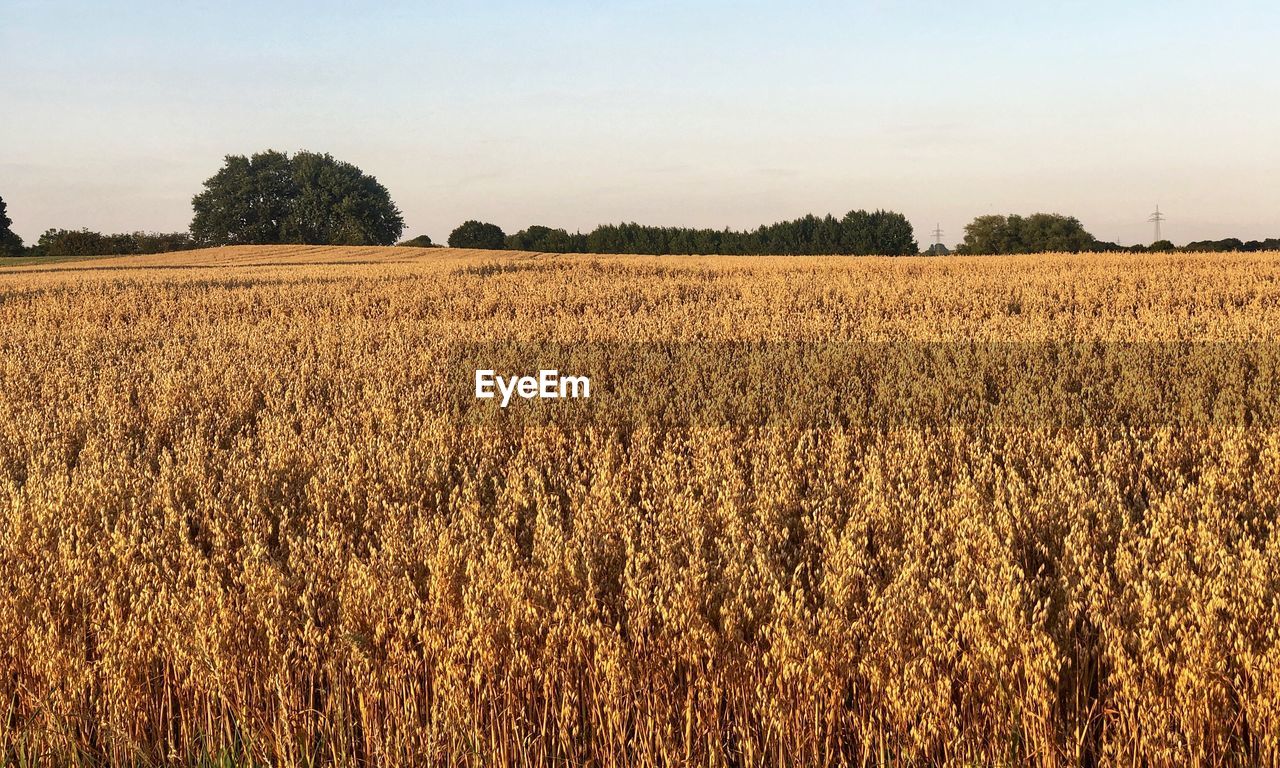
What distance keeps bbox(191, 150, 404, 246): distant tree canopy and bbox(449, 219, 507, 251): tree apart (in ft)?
15.8

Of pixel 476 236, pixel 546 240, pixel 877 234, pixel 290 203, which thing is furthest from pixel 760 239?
pixel 290 203

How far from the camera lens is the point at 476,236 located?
75.6 meters

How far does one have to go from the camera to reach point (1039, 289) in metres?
14.7

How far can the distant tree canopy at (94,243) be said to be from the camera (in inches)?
2438

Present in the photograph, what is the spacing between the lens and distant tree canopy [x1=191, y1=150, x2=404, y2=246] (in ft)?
239

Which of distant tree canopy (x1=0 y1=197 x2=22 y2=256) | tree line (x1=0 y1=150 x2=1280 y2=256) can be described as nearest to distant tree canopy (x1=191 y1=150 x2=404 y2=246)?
tree line (x1=0 y1=150 x2=1280 y2=256)

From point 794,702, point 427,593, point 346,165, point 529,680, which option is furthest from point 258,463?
point 346,165

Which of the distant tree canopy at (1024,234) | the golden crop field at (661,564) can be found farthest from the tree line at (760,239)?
the golden crop field at (661,564)

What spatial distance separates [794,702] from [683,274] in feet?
67.5

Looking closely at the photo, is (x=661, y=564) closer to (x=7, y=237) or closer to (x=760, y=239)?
(x=760, y=239)

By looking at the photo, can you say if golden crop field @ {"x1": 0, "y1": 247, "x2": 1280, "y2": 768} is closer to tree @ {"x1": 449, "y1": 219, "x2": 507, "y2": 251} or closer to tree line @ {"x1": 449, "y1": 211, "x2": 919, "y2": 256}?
tree line @ {"x1": 449, "y1": 211, "x2": 919, "y2": 256}

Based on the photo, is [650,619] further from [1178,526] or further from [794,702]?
[1178,526]

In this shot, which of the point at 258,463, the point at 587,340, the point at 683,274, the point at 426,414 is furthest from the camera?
the point at 683,274

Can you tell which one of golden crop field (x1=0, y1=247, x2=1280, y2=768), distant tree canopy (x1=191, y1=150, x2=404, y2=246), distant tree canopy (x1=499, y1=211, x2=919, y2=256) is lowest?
golden crop field (x1=0, y1=247, x2=1280, y2=768)
